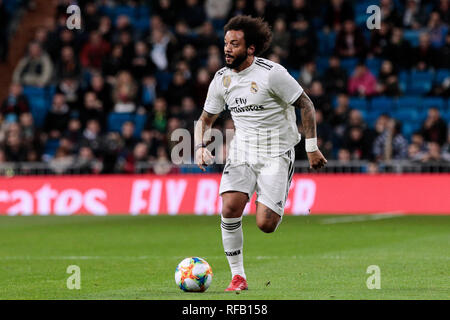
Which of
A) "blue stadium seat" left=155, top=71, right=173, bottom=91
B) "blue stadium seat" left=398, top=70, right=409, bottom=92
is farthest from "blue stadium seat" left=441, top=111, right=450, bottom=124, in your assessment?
"blue stadium seat" left=155, top=71, right=173, bottom=91

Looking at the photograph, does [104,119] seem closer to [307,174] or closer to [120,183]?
[120,183]

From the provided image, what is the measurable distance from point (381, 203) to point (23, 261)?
969cm

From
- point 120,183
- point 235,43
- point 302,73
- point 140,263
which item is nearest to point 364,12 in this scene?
point 302,73

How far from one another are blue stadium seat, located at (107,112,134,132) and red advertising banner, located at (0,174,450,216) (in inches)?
93.4

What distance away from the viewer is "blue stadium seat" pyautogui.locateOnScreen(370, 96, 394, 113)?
22.0 meters

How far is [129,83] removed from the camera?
73.6 ft

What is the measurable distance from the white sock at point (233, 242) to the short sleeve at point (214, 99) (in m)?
1.09

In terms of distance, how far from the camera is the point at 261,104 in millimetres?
8680

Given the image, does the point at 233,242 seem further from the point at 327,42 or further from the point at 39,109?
the point at 39,109

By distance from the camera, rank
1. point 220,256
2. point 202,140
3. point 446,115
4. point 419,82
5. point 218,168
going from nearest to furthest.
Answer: point 202,140, point 220,256, point 218,168, point 446,115, point 419,82

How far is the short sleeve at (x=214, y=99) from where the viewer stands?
8922 millimetres

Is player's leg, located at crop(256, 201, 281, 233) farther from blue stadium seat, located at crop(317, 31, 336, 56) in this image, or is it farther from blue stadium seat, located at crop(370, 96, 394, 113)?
blue stadium seat, located at crop(317, 31, 336, 56)

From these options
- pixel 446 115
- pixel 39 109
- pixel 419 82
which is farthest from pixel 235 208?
pixel 39 109

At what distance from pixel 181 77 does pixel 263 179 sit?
45.0 feet
